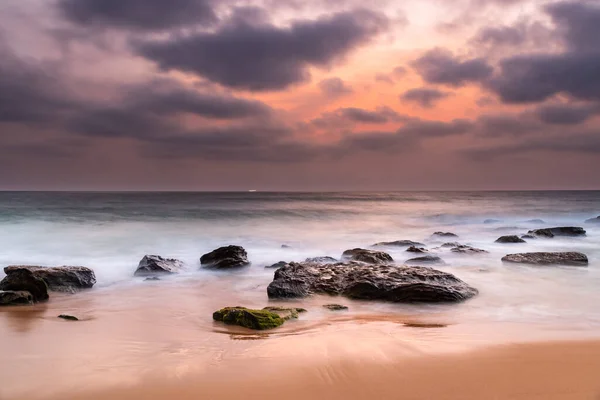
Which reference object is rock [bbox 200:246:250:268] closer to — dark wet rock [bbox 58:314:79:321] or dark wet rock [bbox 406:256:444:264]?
dark wet rock [bbox 406:256:444:264]

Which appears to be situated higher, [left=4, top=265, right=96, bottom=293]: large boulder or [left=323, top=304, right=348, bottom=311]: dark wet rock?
[left=4, top=265, right=96, bottom=293]: large boulder

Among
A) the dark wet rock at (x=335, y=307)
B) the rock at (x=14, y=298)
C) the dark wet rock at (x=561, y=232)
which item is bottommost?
the dark wet rock at (x=561, y=232)

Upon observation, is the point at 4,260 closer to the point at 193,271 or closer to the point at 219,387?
the point at 193,271

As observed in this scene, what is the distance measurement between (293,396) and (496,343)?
300 centimetres

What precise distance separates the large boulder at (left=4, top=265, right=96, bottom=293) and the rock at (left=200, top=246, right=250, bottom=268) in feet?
12.3

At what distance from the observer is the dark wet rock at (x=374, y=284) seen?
8633 millimetres

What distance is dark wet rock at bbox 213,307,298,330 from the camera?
6605mm

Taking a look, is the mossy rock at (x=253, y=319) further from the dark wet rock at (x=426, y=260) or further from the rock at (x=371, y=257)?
the dark wet rock at (x=426, y=260)

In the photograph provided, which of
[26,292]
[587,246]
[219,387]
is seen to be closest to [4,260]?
[26,292]

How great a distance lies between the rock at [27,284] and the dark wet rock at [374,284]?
438 centimetres

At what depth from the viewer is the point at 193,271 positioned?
42.9ft

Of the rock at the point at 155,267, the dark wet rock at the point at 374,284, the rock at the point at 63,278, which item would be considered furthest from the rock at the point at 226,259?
the rock at the point at 63,278

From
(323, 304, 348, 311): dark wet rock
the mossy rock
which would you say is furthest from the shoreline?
(323, 304, 348, 311): dark wet rock

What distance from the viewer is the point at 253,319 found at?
664 centimetres
